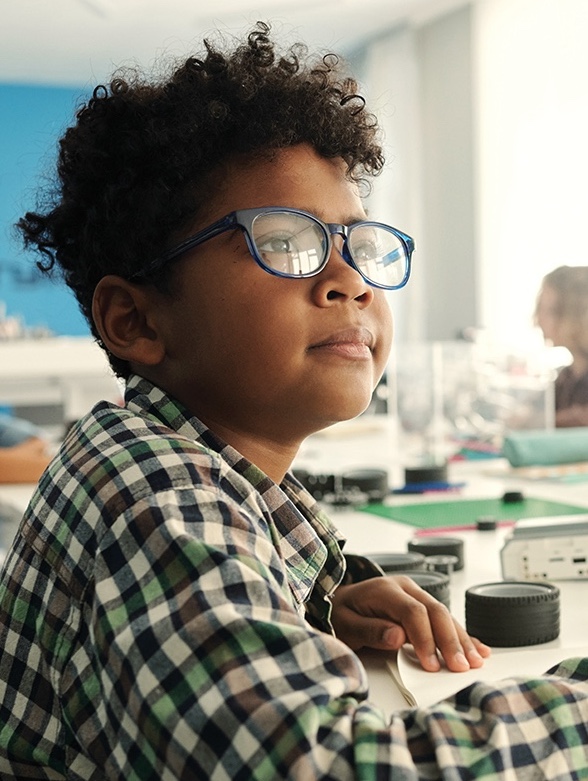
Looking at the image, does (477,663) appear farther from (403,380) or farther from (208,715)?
(403,380)

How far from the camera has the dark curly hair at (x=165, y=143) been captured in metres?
1.01

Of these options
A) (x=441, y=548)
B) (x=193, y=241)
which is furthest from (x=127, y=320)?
(x=441, y=548)

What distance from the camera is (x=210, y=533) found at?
0.73m

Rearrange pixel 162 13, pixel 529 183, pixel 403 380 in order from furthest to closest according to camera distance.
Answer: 1. pixel 162 13
2. pixel 529 183
3. pixel 403 380

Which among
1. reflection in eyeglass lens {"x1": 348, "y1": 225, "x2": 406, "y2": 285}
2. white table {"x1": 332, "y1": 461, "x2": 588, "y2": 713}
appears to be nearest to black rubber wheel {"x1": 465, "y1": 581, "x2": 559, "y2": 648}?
white table {"x1": 332, "y1": 461, "x2": 588, "y2": 713}

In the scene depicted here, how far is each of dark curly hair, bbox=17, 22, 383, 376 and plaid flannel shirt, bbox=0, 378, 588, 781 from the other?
253 mm

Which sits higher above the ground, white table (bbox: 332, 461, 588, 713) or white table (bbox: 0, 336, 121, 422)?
white table (bbox: 0, 336, 121, 422)

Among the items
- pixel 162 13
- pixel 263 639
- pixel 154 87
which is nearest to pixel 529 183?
pixel 162 13

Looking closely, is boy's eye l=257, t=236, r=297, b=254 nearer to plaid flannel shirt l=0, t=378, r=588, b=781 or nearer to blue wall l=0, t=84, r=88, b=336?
plaid flannel shirt l=0, t=378, r=588, b=781

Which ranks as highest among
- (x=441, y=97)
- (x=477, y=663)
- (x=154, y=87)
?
(x=441, y=97)

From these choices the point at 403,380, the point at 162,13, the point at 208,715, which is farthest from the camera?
the point at 162,13

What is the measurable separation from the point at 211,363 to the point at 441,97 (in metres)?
7.10

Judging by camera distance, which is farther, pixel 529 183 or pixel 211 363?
pixel 529 183

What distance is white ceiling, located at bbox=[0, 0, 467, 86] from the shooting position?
725 centimetres
